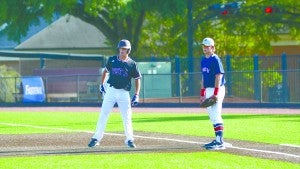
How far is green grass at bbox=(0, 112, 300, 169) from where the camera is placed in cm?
1662

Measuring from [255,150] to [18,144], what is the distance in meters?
5.05

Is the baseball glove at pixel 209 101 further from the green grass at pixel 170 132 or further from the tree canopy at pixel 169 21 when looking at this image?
the tree canopy at pixel 169 21

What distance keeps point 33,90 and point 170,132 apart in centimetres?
2635

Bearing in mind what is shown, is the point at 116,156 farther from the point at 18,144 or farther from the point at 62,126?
the point at 62,126

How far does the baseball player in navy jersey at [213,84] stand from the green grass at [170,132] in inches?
40.7

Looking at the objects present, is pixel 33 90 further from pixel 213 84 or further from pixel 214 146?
A: pixel 214 146

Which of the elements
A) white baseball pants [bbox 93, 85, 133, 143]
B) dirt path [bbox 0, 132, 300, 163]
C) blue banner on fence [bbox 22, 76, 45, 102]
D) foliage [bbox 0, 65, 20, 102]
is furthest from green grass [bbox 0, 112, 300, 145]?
foliage [bbox 0, 65, 20, 102]


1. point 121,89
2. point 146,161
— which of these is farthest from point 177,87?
point 146,161

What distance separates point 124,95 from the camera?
2014 centimetres

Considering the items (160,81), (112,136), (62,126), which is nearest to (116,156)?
(112,136)

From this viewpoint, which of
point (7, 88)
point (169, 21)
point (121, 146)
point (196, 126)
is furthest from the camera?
point (169, 21)

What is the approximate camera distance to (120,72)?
20.2m

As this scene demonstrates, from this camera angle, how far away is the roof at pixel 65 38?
77.6 metres

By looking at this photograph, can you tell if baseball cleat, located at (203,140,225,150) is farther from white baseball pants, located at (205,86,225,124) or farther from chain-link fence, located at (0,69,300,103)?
chain-link fence, located at (0,69,300,103)
